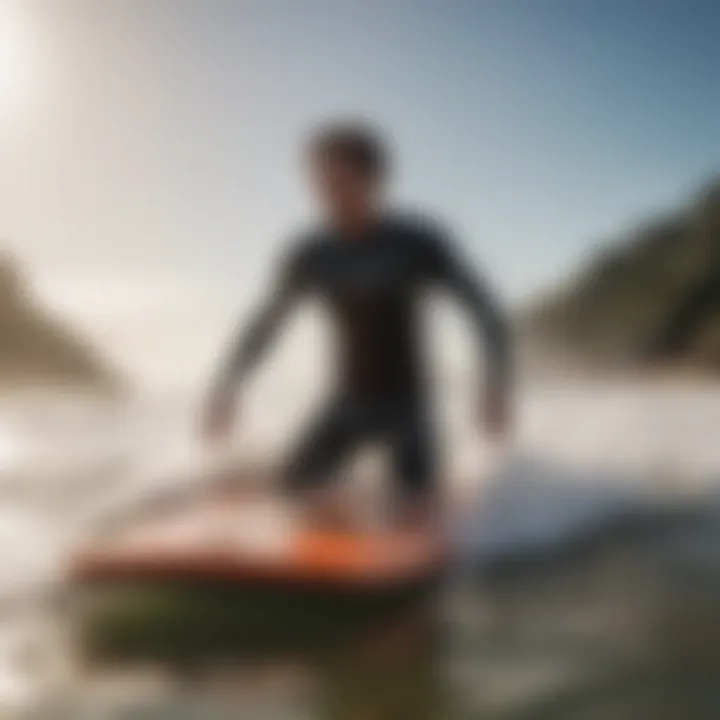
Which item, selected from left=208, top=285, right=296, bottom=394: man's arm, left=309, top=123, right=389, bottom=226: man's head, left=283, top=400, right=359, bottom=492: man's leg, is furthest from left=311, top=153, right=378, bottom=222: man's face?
left=283, top=400, right=359, bottom=492: man's leg

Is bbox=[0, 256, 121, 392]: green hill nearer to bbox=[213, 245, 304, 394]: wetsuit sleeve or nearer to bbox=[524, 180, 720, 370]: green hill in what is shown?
bbox=[213, 245, 304, 394]: wetsuit sleeve

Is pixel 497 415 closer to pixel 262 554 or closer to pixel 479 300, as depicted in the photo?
pixel 479 300

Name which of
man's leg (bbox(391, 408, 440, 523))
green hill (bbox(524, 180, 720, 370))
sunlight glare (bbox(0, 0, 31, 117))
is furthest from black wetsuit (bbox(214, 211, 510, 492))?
sunlight glare (bbox(0, 0, 31, 117))

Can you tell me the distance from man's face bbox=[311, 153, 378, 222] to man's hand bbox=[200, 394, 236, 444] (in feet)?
0.75

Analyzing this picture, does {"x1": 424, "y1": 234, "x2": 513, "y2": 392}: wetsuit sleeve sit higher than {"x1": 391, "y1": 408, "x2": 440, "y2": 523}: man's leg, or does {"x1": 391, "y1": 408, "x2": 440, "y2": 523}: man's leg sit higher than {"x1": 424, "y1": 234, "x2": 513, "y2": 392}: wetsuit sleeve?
{"x1": 424, "y1": 234, "x2": 513, "y2": 392}: wetsuit sleeve

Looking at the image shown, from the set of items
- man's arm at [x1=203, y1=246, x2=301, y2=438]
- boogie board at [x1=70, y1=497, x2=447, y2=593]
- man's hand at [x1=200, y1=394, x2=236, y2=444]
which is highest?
man's arm at [x1=203, y1=246, x2=301, y2=438]

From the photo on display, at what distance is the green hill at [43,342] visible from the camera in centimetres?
123

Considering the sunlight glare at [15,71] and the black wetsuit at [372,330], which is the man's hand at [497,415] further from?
the sunlight glare at [15,71]

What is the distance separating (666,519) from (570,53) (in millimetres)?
528

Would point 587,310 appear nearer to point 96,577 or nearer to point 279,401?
point 279,401

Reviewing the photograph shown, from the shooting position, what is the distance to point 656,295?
1320 millimetres

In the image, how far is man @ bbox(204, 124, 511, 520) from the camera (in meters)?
1.21

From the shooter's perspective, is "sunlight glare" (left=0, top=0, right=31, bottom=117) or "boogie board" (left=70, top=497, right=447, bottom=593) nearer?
"boogie board" (left=70, top=497, right=447, bottom=593)

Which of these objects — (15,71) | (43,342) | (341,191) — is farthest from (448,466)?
(15,71)
